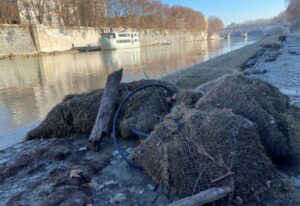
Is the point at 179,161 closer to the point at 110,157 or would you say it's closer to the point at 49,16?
the point at 110,157

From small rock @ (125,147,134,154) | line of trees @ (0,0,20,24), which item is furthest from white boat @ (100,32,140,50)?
small rock @ (125,147,134,154)

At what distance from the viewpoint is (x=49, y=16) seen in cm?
5488

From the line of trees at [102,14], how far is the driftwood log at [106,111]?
4720 cm

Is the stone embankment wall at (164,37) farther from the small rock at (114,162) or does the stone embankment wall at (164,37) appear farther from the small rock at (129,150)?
the small rock at (114,162)

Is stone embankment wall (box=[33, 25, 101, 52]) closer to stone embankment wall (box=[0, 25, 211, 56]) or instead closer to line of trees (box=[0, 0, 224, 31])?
stone embankment wall (box=[0, 25, 211, 56])

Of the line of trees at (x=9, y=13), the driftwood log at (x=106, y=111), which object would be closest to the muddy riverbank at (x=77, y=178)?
the driftwood log at (x=106, y=111)

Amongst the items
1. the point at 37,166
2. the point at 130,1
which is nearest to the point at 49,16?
the point at 130,1

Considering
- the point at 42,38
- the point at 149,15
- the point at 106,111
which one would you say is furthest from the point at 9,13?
the point at 106,111

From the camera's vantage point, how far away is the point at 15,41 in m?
41.2

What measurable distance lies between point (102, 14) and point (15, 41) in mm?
29606

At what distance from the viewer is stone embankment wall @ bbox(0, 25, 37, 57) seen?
3975cm

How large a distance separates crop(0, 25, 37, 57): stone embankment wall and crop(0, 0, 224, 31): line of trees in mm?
4861

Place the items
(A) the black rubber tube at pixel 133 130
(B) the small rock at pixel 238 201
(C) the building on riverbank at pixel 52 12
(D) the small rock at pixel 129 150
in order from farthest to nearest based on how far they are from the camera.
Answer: (C) the building on riverbank at pixel 52 12 → (D) the small rock at pixel 129 150 → (A) the black rubber tube at pixel 133 130 → (B) the small rock at pixel 238 201

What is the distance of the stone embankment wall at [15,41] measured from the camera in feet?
130
